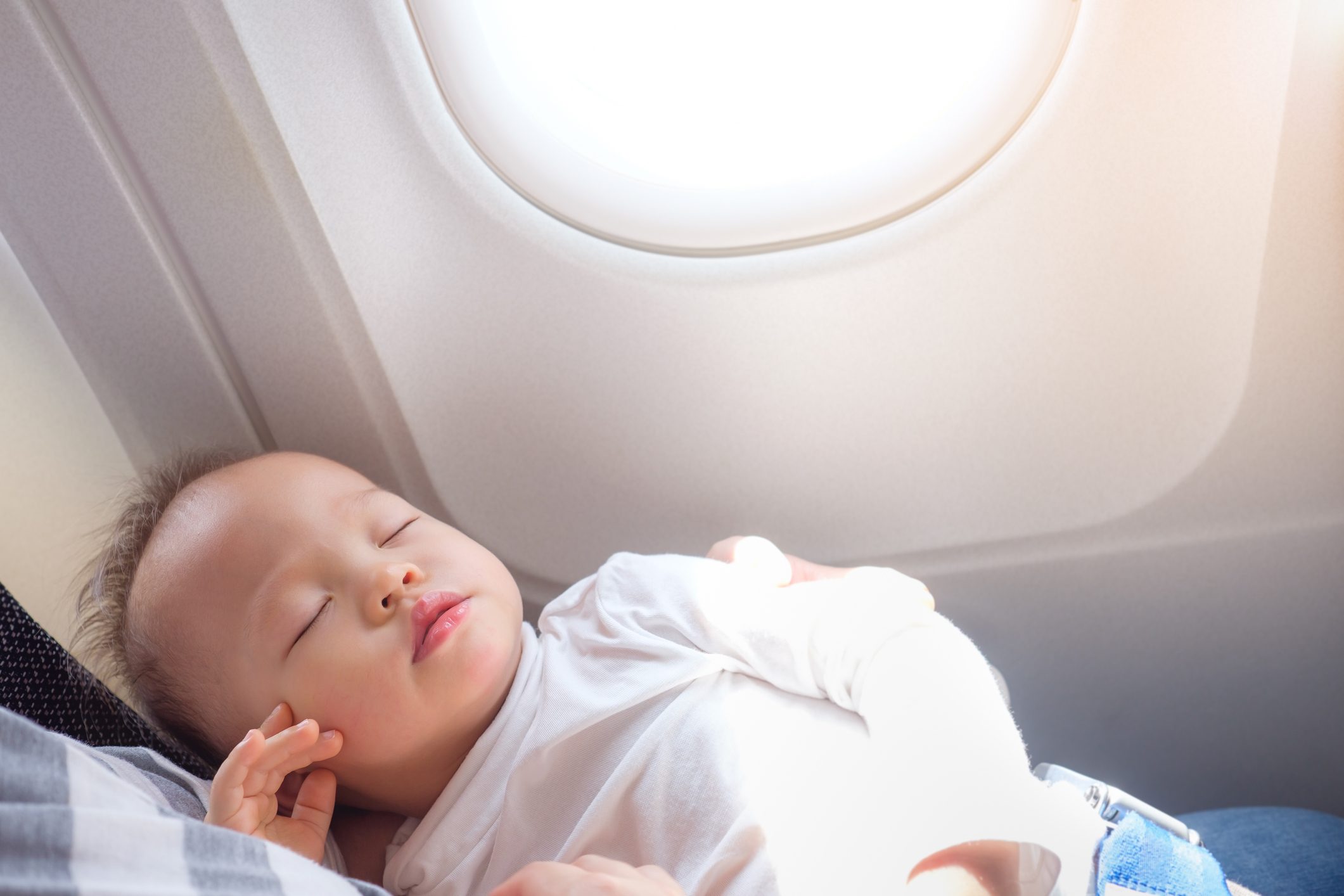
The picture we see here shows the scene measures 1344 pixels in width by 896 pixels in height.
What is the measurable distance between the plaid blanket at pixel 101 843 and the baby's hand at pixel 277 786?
19 centimetres

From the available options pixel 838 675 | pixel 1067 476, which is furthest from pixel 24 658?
pixel 1067 476

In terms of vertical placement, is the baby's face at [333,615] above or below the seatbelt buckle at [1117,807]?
above

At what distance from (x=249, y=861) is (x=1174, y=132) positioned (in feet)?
3.15

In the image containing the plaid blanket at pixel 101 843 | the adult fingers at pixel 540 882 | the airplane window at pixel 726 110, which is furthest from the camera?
the airplane window at pixel 726 110

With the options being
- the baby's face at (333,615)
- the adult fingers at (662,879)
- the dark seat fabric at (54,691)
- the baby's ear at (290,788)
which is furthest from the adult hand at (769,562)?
the dark seat fabric at (54,691)

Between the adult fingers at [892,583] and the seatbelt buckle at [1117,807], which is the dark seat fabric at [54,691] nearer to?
the adult fingers at [892,583]

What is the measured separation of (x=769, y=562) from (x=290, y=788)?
1.74ft

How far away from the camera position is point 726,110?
992 millimetres

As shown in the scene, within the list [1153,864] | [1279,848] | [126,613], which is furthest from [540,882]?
[1279,848]

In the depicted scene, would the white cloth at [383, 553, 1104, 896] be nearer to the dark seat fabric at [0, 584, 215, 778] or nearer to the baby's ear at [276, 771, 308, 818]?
the baby's ear at [276, 771, 308, 818]

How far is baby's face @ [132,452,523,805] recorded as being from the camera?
2.62ft

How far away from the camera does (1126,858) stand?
0.69 m

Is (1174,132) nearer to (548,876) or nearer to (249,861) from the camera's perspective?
(548,876)

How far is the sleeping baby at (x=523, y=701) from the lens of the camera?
0.72 meters
